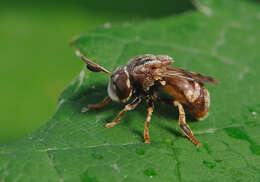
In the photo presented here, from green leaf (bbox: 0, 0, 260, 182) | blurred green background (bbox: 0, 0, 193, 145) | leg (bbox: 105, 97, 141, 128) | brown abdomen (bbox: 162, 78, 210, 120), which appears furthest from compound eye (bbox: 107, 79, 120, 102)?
blurred green background (bbox: 0, 0, 193, 145)

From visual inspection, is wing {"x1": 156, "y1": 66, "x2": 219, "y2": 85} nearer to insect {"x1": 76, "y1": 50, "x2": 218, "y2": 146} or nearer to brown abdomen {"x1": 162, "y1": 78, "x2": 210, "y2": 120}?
insect {"x1": 76, "y1": 50, "x2": 218, "y2": 146}

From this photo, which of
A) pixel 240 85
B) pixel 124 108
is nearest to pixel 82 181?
pixel 124 108

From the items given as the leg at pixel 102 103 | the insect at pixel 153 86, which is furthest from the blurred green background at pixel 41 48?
the leg at pixel 102 103

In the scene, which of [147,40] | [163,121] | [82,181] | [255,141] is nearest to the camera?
[82,181]

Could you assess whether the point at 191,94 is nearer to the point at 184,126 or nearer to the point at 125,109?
the point at 184,126

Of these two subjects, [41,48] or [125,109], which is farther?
[41,48]

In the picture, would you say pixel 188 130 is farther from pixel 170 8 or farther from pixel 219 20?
pixel 170 8

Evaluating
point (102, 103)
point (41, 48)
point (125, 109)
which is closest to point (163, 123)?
point (125, 109)
